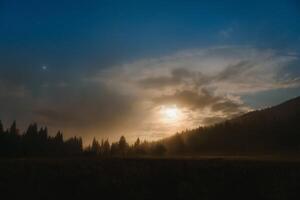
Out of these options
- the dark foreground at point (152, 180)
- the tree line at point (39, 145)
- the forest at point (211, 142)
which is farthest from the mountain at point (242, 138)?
the dark foreground at point (152, 180)

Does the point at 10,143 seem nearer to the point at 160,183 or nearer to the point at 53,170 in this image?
the point at 53,170

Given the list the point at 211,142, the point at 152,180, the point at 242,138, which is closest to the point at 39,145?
the point at 152,180

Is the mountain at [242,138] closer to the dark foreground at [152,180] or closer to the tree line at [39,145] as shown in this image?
the tree line at [39,145]

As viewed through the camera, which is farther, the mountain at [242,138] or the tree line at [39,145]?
the mountain at [242,138]

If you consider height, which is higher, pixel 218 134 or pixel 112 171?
pixel 218 134

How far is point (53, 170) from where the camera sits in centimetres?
4272

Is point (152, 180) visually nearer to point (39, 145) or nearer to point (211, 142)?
point (39, 145)

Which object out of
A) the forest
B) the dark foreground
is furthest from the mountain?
the dark foreground

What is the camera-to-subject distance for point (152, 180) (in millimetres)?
39188

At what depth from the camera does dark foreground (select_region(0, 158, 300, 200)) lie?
35375 millimetres

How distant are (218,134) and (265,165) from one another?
130694 millimetres

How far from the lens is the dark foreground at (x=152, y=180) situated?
3538 centimetres

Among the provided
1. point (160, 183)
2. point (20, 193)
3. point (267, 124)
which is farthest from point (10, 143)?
point (267, 124)

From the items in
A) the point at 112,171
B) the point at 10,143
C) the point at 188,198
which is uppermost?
the point at 10,143
